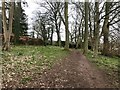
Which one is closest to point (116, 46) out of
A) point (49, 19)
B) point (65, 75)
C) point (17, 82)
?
point (65, 75)

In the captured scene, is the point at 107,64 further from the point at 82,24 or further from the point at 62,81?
the point at 82,24

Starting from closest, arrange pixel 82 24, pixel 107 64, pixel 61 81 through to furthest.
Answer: pixel 61 81
pixel 107 64
pixel 82 24

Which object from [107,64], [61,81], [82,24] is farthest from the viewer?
[82,24]

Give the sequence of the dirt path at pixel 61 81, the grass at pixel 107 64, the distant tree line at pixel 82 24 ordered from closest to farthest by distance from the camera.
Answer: the dirt path at pixel 61 81
the grass at pixel 107 64
the distant tree line at pixel 82 24

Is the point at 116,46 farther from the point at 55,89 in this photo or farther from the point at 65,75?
the point at 55,89

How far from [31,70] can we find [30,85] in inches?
96.7

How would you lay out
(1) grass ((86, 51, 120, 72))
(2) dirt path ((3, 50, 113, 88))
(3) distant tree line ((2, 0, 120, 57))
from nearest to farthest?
(2) dirt path ((3, 50, 113, 88))
(1) grass ((86, 51, 120, 72))
(3) distant tree line ((2, 0, 120, 57))

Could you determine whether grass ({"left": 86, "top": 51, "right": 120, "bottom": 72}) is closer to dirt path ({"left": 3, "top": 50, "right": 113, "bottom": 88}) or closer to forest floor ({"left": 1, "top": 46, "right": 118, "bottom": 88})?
forest floor ({"left": 1, "top": 46, "right": 118, "bottom": 88})

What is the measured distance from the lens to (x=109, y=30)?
24.9 meters

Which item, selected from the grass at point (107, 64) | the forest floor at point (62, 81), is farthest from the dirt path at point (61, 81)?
the grass at point (107, 64)

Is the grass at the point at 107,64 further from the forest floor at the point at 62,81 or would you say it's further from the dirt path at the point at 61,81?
the dirt path at the point at 61,81

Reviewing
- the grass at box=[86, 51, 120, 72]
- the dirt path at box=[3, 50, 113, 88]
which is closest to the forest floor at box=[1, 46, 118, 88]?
the dirt path at box=[3, 50, 113, 88]

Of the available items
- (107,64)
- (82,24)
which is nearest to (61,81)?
(107,64)

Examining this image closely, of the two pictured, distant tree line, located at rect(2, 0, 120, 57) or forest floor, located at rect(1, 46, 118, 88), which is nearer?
forest floor, located at rect(1, 46, 118, 88)
